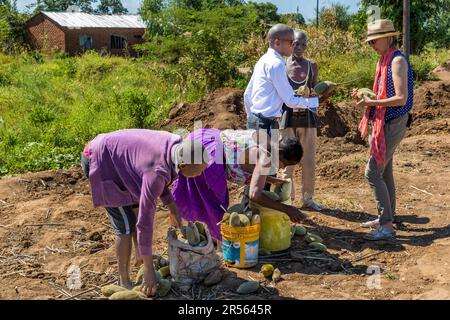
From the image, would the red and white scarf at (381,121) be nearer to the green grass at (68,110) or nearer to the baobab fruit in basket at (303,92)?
the baobab fruit in basket at (303,92)

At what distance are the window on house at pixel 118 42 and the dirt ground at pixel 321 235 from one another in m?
26.9

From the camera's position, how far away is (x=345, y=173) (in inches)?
277

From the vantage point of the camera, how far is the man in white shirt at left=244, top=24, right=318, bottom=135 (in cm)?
475

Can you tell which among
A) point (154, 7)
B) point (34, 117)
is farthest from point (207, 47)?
point (154, 7)

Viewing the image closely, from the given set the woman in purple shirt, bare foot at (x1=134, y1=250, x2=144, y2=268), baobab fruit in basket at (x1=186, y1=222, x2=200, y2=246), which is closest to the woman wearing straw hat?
baobab fruit in basket at (x1=186, y1=222, x2=200, y2=246)

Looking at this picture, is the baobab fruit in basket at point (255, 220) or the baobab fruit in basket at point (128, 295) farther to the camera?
the baobab fruit in basket at point (255, 220)

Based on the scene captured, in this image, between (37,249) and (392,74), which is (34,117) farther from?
(392,74)

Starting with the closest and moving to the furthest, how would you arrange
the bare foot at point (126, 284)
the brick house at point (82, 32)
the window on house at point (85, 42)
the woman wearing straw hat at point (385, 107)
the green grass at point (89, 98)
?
the bare foot at point (126, 284)
the woman wearing straw hat at point (385, 107)
the green grass at point (89, 98)
the brick house at point (82, 32)
the window on house at point (85, 42)

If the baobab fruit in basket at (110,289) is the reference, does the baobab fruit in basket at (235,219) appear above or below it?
above

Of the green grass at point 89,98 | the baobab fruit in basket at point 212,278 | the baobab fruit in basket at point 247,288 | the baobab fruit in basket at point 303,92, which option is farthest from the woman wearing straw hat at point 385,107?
the green grass at point 89,98

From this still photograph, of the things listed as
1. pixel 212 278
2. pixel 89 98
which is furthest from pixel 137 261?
pixel 89 98

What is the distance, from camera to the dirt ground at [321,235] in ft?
12.9

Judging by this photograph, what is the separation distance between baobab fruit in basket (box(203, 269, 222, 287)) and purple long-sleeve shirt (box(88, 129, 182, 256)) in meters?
0.63

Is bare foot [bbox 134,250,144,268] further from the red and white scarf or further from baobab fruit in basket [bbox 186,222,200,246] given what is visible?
the red and white scarf
